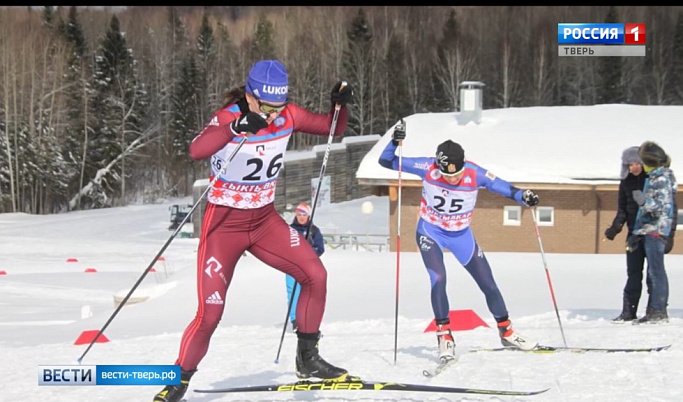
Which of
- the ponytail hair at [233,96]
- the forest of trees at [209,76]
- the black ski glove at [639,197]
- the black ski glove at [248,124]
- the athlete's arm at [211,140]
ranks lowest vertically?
the black ski glove at [639,197]

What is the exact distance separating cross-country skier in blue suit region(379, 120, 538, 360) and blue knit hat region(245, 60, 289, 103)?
174 cm

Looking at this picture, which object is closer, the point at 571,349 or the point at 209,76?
the point at 571,349

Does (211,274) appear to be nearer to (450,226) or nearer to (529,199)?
(450,226)

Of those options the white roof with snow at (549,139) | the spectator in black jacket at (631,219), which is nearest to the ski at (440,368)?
the spectator in black jacket at (631,219)

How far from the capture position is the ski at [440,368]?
5.40 meters

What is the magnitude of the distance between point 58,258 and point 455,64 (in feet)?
95.5

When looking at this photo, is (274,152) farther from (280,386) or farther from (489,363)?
(489,363)

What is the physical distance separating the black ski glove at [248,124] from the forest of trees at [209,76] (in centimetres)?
3629

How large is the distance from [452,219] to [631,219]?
2.26m

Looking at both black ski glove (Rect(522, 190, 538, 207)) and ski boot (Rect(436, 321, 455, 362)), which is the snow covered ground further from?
black ski glove (Rect(522, 190, 538, 207))

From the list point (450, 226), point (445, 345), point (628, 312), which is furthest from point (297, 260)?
point (628, 312)

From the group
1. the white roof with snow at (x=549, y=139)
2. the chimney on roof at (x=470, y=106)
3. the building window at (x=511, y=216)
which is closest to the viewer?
the white roof with snow at (x=549, y=139)

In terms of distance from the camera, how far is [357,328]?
843cm

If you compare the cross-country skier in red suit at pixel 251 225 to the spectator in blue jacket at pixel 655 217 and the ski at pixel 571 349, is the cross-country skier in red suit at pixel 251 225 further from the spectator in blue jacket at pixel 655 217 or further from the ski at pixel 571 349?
the spectator in blue jacket at pixel 655 217
